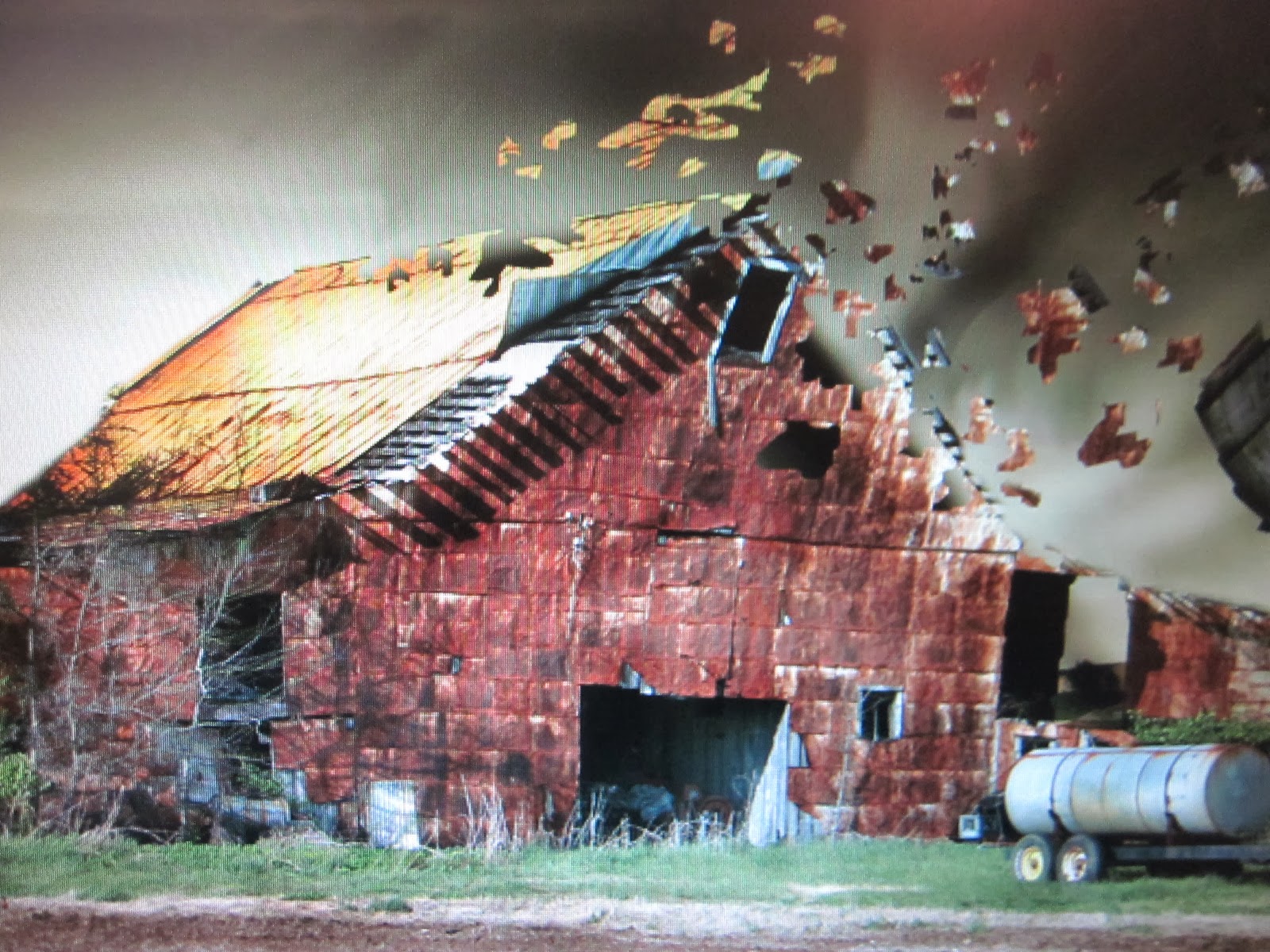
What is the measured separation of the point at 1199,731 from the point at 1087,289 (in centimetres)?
175

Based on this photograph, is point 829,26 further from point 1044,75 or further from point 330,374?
point 330,374

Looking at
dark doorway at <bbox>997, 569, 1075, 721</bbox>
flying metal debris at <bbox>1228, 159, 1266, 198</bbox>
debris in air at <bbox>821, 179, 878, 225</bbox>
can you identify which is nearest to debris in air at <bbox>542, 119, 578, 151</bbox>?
debris in air at <bbox>821, 179, 878, 225</bbox>

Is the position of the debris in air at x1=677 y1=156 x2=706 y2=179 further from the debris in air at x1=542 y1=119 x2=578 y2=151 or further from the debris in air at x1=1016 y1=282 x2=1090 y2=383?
the debris in air at x1=1016 y1=282 x2=1090 y2=383

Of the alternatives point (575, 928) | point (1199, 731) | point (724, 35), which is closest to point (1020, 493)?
point (1199, 731)

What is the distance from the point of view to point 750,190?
525 centimetres

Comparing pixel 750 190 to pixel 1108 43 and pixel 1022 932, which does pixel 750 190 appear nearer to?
pixel 1108 43

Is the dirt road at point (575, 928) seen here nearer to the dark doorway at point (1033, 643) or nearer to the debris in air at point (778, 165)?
the dark doorway at point (1033, 643)

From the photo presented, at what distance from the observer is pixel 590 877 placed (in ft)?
16.8

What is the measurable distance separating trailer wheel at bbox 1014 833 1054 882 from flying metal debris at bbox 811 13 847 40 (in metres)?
3.14

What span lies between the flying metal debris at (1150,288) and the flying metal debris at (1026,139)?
642 millimetres

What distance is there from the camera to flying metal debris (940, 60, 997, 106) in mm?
5281

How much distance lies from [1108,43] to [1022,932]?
11.1ft

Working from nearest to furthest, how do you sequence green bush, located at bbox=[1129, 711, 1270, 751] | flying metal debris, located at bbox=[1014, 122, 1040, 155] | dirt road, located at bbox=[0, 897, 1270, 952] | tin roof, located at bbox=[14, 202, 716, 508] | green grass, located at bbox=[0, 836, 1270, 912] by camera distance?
dirt road, located at bbox=[0, 897, 1270, 952] < green grass, located at bbox=[0, 836, 1270, 912] < green bush, located at bbox=[1129, 711, 1270, 751] < tin roof, located at bbox=[14, 202, 716, 508] < flying metal debris, located at bbox=[1014, 122, 1040, 155]

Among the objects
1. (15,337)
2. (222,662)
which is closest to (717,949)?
(222,662)
